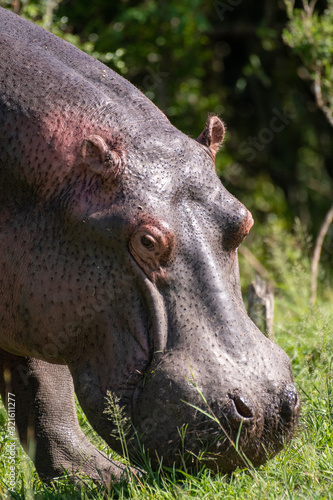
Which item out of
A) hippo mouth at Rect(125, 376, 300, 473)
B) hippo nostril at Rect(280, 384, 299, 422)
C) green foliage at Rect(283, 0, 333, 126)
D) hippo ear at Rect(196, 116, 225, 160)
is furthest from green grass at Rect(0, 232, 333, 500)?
green foliage at Rect(283, 0, 333, 126)

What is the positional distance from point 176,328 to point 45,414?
4.23 ft

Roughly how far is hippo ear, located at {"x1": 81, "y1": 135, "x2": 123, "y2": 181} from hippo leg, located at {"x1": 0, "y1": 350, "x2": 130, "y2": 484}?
126 centimetres

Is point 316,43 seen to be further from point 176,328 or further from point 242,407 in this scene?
point 242,407

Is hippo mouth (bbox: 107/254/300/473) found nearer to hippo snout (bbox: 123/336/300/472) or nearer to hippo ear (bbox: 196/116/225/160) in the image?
hippo snout (bbox: 123/336/300/472)

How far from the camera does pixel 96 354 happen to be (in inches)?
114

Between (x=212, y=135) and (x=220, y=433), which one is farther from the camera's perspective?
(x=212, y=135)

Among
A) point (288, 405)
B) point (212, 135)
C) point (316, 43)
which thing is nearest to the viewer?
point (288, 405)

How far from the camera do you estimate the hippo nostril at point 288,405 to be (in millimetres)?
2697

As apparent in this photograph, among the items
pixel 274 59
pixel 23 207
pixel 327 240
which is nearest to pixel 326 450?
pixel 23 207

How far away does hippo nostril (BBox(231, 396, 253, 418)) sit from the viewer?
102 inches

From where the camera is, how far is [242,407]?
8.54ft

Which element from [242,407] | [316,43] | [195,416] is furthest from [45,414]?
[316,43]

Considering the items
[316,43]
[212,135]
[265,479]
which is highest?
[316,43]

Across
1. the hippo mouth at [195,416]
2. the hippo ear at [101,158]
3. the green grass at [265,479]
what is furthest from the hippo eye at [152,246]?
the green grass at [265,479]
